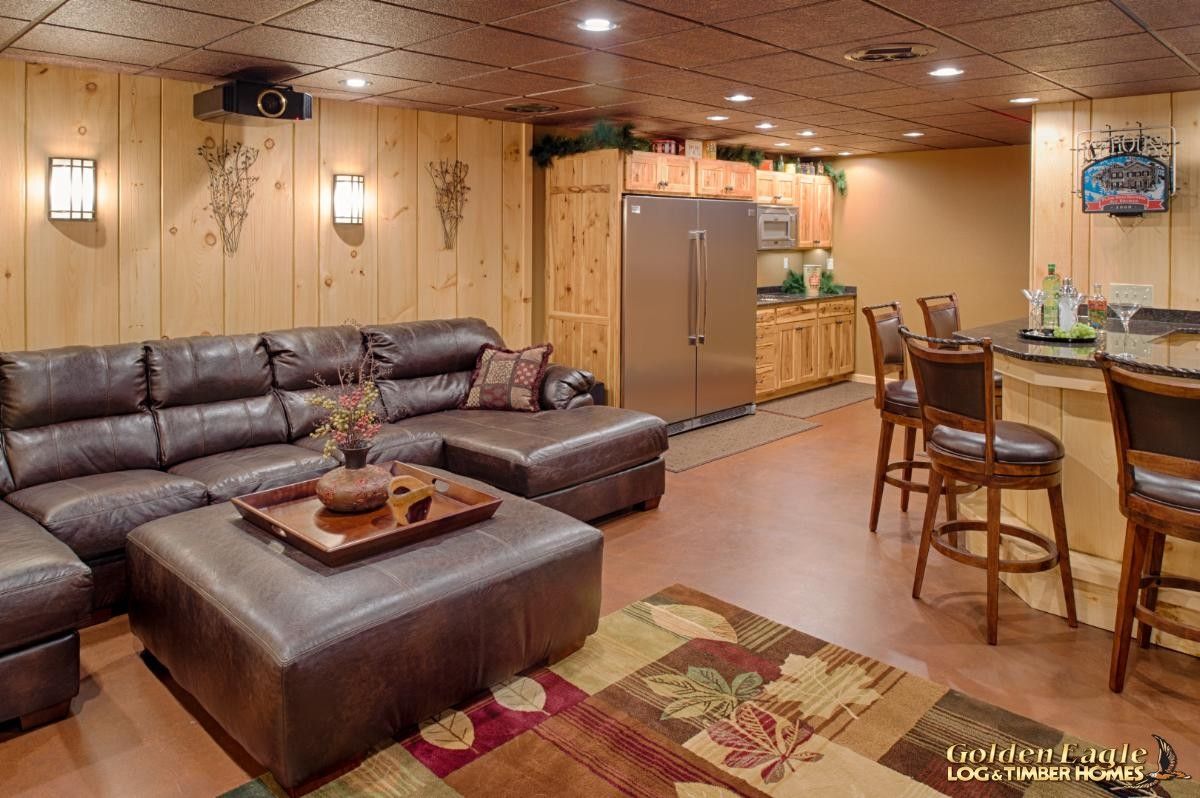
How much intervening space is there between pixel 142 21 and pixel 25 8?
373 millimetres

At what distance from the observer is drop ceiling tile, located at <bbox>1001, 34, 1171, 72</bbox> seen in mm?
3602

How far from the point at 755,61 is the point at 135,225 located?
3.22 m

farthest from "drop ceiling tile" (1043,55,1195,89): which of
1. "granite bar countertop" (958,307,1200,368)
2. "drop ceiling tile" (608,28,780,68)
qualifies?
"drop ceiling tile" (608,28,780,68)

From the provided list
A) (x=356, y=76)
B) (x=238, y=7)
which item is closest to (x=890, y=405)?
(x=356, y=76)

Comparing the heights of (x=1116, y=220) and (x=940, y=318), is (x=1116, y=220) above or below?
above

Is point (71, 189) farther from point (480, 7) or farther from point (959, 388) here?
point (959, 388)

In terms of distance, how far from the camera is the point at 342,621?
2.40 metres

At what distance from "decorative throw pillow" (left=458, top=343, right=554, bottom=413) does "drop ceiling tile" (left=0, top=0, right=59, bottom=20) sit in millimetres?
2749

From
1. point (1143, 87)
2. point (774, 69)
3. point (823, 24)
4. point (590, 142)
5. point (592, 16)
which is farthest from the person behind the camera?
point (590, 142)

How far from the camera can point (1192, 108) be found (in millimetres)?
4750

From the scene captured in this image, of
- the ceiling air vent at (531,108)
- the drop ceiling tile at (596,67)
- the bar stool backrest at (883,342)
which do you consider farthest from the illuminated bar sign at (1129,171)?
the ceiling air vent at (531,108)

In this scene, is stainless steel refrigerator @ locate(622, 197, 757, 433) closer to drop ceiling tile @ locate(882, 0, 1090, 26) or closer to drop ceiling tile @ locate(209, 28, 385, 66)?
drop ceiling tile @ locate(209, 28, 385, 66)

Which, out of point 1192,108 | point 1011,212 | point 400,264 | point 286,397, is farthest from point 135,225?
point 1011,212

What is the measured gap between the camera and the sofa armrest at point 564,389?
16.6ft
